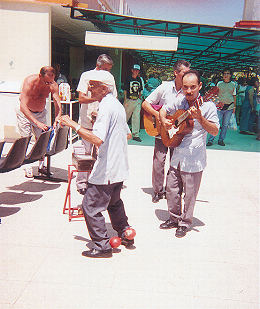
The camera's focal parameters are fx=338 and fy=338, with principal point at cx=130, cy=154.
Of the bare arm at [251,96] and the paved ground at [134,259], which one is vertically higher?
the bare arm at [251,96]

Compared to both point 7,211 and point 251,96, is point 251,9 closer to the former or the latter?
point 251,96

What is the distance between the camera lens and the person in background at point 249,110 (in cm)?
1136

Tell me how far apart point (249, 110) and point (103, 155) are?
389 inches

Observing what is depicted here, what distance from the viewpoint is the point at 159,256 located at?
320cm

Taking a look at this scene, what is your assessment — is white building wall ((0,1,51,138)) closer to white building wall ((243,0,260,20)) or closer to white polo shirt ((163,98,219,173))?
white polo shirt ((163,98,219,173))

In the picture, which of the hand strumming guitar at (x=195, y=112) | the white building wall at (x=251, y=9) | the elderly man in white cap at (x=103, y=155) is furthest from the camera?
the white building wall at (x=251, y=9)

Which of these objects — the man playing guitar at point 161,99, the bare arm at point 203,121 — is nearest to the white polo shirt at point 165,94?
the man playing guitar at point 161,99

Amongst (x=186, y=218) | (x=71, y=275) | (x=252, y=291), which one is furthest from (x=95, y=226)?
(x=252, y=291)

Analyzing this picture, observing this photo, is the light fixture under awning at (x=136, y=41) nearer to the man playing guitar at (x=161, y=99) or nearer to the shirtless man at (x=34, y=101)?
the shirtless man at (x=34, y=101)

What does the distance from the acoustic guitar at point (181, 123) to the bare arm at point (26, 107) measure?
80.8 inches

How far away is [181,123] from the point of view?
3430mm

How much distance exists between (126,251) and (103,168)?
0.92 m

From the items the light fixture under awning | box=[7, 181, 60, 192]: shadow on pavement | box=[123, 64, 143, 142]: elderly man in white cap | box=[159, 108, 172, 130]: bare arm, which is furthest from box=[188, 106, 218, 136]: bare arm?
box=[123, 64, 143, 142]: elderly man in white cap

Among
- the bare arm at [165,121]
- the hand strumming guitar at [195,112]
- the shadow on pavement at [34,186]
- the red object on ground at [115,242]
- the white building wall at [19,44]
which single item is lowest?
the shadow on pavement at [34,186]
